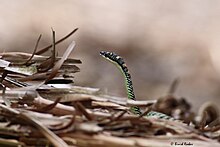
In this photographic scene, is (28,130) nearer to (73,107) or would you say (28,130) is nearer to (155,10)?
(73,107)

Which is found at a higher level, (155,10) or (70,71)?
(155,10)

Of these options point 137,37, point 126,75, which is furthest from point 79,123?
point 137,37

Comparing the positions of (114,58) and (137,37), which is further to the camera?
(137,37)

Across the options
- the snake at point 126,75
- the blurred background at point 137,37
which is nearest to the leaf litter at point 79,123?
the snake at point 126,75

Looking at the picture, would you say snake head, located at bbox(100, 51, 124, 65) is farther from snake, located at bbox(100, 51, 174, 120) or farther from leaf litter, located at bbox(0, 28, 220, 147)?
leaf litter, located at bbox(0, 28, 220, 147)

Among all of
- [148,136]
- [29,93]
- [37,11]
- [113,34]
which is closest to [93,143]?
[148,136]

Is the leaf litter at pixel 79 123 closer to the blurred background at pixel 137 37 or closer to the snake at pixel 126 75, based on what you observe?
the snake at pixel 126 75

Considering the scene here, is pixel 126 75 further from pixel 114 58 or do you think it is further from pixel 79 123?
pixel 79 123

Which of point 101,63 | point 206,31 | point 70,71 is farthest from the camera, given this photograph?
point 206,31
